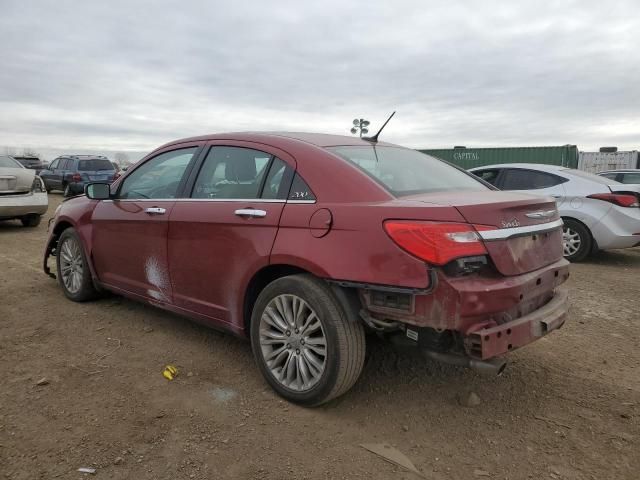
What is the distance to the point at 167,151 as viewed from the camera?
402 cm

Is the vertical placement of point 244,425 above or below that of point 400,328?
below

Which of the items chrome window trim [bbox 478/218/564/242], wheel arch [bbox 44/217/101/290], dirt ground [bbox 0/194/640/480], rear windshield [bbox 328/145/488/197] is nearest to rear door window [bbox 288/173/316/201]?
rear windshield [bbox 328/145/488/197]

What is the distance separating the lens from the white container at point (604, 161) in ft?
69.8

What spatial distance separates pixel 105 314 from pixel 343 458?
292 centimetres

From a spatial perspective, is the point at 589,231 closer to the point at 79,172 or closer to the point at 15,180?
the point at 15,180

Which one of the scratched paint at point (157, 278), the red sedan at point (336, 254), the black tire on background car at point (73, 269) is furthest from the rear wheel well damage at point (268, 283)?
the black tire on background car at point (73, 269)

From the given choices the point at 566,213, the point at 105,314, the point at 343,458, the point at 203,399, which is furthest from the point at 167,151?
the point at 566,213

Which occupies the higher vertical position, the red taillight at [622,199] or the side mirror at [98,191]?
the side mirror at [98,191]

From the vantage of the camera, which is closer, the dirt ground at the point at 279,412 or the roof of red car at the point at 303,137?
the dirt ground at the point at 279,412

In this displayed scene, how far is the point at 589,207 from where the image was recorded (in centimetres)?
709

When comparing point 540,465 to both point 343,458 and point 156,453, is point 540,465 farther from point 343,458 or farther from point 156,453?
point 156,453

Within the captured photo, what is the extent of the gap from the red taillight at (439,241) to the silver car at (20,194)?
366 inches

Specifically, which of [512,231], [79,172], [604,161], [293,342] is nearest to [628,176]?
[604,161]

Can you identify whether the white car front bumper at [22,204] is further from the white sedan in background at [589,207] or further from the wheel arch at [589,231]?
the wheel arch at [589,231]
